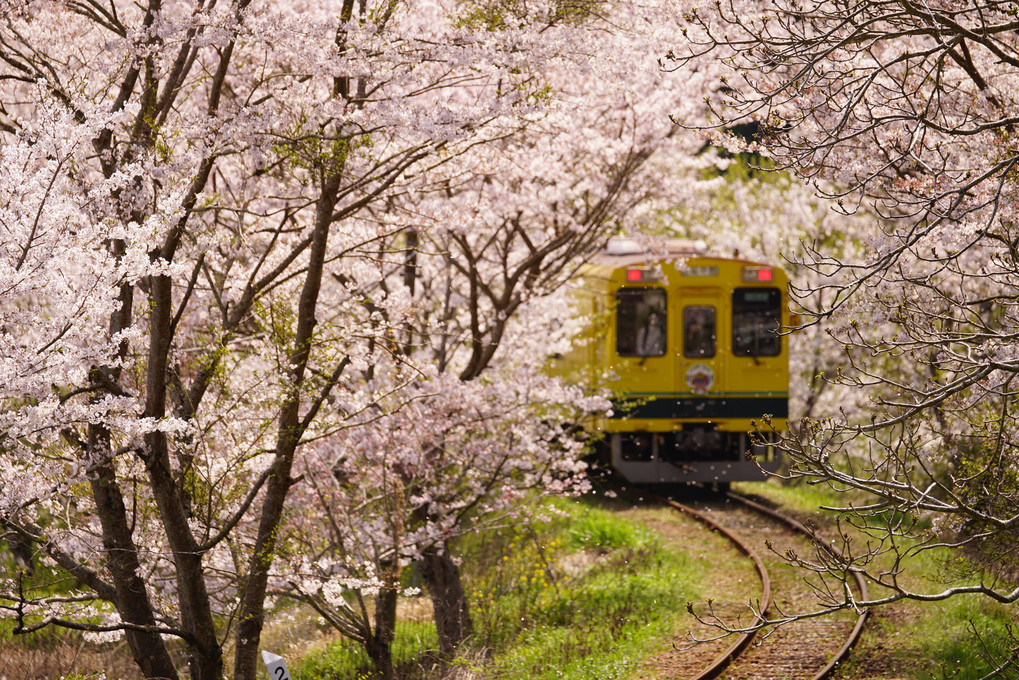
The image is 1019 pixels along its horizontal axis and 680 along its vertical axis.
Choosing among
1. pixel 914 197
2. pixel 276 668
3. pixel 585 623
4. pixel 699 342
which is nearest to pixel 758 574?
pixel 585 623

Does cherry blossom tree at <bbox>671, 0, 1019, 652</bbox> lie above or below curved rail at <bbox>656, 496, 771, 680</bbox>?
above

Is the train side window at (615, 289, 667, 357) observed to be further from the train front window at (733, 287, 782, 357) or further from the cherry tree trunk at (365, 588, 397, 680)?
the cherry tree trunk at (365, 588, 397, 680)

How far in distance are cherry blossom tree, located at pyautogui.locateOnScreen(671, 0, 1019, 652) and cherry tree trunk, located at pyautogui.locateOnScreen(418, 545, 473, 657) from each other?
136 inches

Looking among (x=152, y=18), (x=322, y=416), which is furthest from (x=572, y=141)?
(x=152, y=18)

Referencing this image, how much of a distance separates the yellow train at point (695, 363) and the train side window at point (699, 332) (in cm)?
1

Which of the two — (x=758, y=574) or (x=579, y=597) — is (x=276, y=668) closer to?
(x=579, y=597)

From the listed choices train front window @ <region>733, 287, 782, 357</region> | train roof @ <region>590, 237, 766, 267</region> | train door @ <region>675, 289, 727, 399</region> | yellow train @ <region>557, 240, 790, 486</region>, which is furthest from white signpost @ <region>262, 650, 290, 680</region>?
train front window @ <region>733, 287, 782, 357</region>

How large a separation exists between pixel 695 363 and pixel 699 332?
408 mm

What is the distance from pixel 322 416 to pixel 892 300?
175 inches

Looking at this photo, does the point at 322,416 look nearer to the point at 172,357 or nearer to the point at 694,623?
the point at 172,357

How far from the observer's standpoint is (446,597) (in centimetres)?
947

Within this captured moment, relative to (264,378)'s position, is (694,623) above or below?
below

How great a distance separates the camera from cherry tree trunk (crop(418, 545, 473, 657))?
29.4 feet

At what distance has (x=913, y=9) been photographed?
502 centimetres
